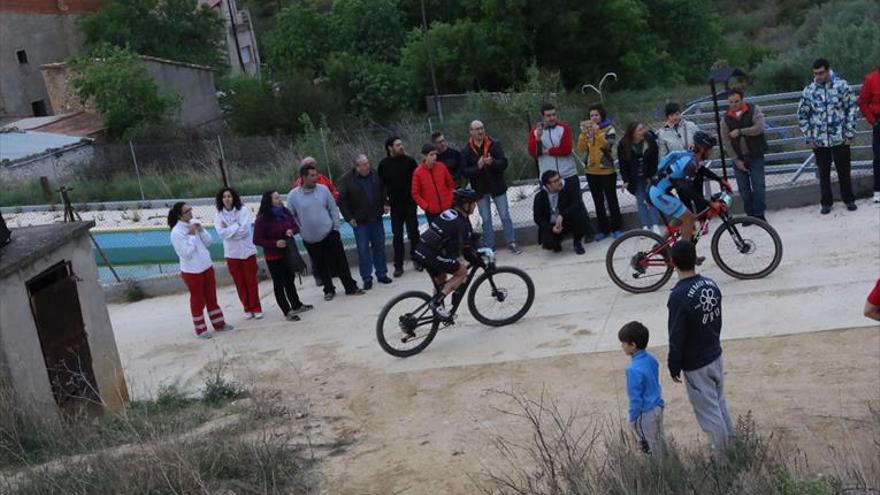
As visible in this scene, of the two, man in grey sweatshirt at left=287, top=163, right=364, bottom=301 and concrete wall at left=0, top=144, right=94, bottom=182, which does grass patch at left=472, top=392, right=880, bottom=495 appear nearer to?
man in grey sweatshirt at left=287, top=163, right=364, bottom=301

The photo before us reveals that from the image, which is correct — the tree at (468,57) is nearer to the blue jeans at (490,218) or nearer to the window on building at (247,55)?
the window on building at (247,55)

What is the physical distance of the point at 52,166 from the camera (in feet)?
112

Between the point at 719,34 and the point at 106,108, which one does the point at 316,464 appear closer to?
the point at 106,108

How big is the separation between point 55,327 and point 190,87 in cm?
3907

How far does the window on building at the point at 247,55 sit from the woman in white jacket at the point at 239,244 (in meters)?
56.0

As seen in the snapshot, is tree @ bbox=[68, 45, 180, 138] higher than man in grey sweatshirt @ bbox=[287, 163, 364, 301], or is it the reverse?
tree @ bbox=[68, 45, 180, 138]

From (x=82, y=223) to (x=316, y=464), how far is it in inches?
162

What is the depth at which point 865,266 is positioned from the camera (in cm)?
1238

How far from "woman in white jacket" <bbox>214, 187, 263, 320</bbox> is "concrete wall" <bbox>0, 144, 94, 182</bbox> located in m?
19.2

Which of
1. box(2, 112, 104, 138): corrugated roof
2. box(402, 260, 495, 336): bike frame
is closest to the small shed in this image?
box(402, 260, 495, 336): bike frame

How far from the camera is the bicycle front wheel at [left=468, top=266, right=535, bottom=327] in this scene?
12164 mm

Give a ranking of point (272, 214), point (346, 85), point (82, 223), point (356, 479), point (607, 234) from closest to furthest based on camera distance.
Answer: point (356, 479), point (82, 223), point (272, 214), point (607, 234), point (346, 85)

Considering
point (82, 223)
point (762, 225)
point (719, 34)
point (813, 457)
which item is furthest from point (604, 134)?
point (719, 34)

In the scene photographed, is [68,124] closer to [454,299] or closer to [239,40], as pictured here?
[239,40]
